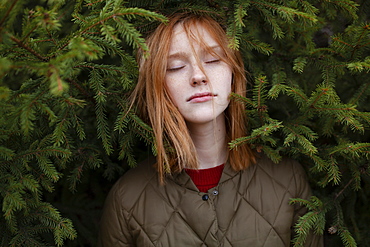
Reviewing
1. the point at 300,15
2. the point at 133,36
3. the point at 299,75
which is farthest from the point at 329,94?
the point at 133,36

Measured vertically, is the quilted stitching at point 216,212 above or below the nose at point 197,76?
below

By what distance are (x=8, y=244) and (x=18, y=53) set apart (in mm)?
942

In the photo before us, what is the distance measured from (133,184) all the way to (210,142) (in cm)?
50

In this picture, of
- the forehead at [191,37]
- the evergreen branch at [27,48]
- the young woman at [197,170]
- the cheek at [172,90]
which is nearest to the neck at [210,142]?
the young woman at [197,170]

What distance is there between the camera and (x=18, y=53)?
1.52 meters

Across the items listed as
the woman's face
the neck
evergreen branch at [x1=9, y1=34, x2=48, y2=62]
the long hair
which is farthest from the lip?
evergreen branch at [x1=9, y1=34, x2=48, y2=62]

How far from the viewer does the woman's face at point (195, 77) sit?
5.93 ft

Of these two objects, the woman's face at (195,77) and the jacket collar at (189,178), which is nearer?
the woman's face at (195,77)

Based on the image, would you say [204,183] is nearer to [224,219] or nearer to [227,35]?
[224,219]

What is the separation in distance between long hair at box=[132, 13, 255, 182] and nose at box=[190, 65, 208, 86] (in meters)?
0.12

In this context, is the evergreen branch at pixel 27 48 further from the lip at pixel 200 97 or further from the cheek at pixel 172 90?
the lip at pixel 200 97

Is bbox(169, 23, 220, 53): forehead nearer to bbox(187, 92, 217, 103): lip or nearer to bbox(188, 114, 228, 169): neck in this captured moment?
bbox(187, 92, 217, 103): lip

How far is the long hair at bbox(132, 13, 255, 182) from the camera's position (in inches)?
72.9

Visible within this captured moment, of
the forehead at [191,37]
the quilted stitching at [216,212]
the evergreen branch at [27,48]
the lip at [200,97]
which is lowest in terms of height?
the quilted stitching at [216,212]
